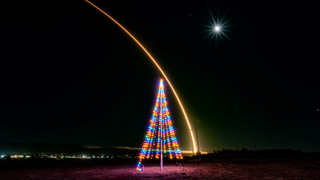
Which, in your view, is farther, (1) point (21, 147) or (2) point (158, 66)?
(1) point (21, 147)

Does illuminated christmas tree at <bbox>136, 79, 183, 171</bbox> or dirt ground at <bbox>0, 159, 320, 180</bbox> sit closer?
dirt ground at <bbox>0, 159, 320, 180</bbox>

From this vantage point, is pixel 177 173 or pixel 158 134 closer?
pixel 177 173

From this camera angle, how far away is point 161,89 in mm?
17328

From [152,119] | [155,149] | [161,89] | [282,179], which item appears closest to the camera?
[282,179]

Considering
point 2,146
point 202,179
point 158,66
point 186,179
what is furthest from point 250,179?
point 2,146

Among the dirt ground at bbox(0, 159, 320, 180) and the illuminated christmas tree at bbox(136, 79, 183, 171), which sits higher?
the illuminated christmas tree at bbox(136, 79, 183, 171)

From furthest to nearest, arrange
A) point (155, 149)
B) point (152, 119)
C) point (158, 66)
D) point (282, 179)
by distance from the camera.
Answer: point (155, 149) < point (152, 119) < point (158, 66) < point (282, 179)

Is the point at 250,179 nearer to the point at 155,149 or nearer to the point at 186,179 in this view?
the point at 186,179

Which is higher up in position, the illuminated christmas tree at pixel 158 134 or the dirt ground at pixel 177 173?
the illuminated christmas tree at pixel 158 134

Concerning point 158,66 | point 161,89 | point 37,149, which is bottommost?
point 37,149

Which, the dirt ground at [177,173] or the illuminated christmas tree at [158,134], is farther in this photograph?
the illuminated christmas tree at [158,134]

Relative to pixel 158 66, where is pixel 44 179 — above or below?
below

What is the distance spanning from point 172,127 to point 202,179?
11215 mm

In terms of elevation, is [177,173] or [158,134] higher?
[158,134]
